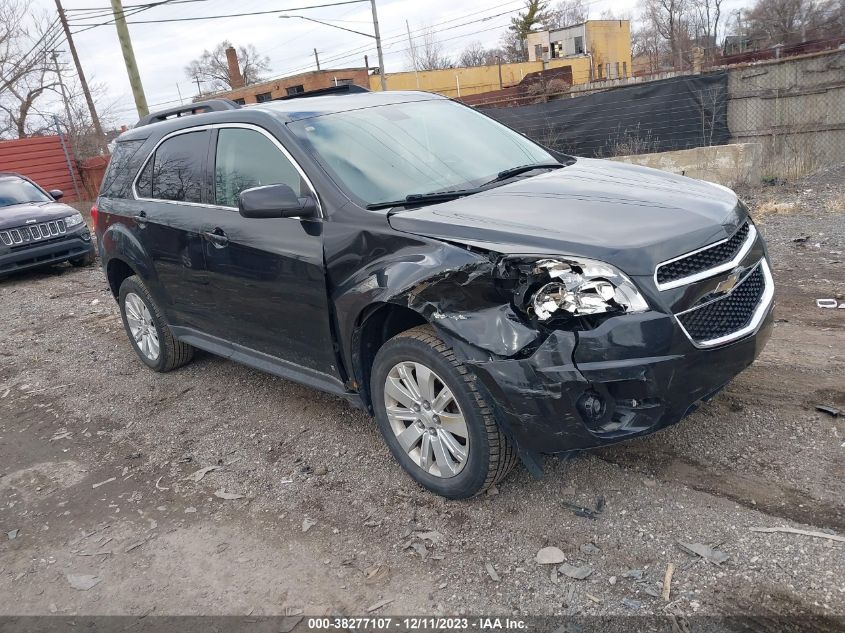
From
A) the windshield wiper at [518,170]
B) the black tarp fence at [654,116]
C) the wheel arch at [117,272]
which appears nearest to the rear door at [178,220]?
the wheel arch at [117,272]

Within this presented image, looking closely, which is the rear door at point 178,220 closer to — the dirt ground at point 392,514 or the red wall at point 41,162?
the dirt ground at point 392,514

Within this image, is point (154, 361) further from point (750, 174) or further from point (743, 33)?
point (743, 33)

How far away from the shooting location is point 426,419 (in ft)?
10.6

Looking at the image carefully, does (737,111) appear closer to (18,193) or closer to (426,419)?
(426,419)

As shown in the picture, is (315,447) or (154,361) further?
(154,361)

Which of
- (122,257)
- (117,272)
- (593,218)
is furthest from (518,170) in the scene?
(117,272)

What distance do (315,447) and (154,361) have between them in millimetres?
2312

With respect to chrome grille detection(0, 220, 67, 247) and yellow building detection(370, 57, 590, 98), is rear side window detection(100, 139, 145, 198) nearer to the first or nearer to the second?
chrome grille detection(0, 220, 67, 247)

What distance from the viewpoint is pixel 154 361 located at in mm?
5641

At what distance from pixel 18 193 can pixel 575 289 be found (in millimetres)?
11421

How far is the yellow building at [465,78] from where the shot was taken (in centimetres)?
3903

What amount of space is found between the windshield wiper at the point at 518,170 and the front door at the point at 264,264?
1.05 m

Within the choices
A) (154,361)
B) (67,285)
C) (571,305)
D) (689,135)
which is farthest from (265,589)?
(689,135)

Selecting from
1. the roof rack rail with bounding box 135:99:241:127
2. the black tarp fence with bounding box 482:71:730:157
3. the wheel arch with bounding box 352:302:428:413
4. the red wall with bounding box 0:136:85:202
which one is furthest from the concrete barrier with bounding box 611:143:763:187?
the red wall with bounding box 0:136:85:202
